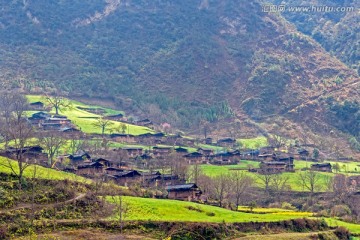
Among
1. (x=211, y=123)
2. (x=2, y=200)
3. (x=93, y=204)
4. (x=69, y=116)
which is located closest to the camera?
(x=2, y=200)

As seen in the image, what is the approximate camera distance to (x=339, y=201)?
98.1m

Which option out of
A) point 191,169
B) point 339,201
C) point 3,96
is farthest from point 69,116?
point 339,201

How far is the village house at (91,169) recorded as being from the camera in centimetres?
9125

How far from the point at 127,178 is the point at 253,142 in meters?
70.6

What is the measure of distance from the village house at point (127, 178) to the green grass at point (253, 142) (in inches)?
2389

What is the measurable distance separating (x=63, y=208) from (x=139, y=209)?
333 inches

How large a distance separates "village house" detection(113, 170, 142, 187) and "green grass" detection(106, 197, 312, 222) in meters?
18.7

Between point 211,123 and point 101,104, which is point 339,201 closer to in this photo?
point 211,123

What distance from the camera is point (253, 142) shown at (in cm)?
15775

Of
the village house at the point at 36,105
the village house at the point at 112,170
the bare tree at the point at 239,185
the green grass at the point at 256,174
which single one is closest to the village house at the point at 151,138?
the green grass at the point at 256,174

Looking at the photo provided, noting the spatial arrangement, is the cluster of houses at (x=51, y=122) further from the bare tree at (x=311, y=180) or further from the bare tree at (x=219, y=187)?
the bare tree at (x=311, y=180)

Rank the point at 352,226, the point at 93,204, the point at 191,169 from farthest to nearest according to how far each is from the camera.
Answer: the point at 191,169
the point at 352,226
the point at 93,204

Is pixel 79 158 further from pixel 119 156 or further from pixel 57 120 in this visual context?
pixel 57 120

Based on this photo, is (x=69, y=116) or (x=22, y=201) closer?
(x=22, y=201)
